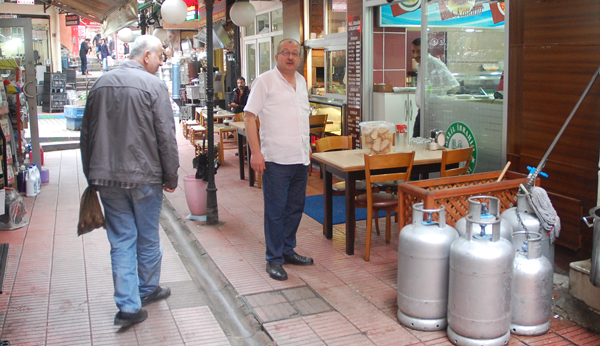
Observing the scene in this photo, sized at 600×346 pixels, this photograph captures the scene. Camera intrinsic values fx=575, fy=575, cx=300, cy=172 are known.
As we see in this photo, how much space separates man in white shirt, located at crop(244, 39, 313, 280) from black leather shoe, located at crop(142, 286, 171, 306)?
2.80 ft

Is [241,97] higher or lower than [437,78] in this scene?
lower

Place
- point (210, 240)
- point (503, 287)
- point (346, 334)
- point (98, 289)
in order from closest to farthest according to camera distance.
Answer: point (503, 287), point (346, 334), point (98, 289), point (210, 240)

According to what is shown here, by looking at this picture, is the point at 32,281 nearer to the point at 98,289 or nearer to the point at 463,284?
the point at 98,289

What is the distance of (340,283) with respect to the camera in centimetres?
458

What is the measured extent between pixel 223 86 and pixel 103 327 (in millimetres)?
12851

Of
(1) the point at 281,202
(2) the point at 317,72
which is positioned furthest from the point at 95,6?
(1) the point at 281,202

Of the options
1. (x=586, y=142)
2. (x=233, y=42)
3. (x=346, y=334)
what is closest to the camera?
(x=346, y=334)

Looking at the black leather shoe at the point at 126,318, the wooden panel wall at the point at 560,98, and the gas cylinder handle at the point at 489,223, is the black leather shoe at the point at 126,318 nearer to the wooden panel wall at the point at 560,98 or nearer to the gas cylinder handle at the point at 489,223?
the gas cylinder handle at the point at 489,223

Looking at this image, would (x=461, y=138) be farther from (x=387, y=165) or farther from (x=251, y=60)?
(x=251, y=60)

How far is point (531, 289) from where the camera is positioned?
3506 mm

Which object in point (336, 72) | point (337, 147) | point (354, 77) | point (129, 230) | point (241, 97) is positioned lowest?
point (129, 230)

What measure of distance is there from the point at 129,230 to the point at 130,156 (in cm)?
51

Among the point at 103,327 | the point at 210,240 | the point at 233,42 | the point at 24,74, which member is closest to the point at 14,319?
the point at 103,327

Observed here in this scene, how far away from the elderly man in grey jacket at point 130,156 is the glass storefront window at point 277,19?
8.22m
